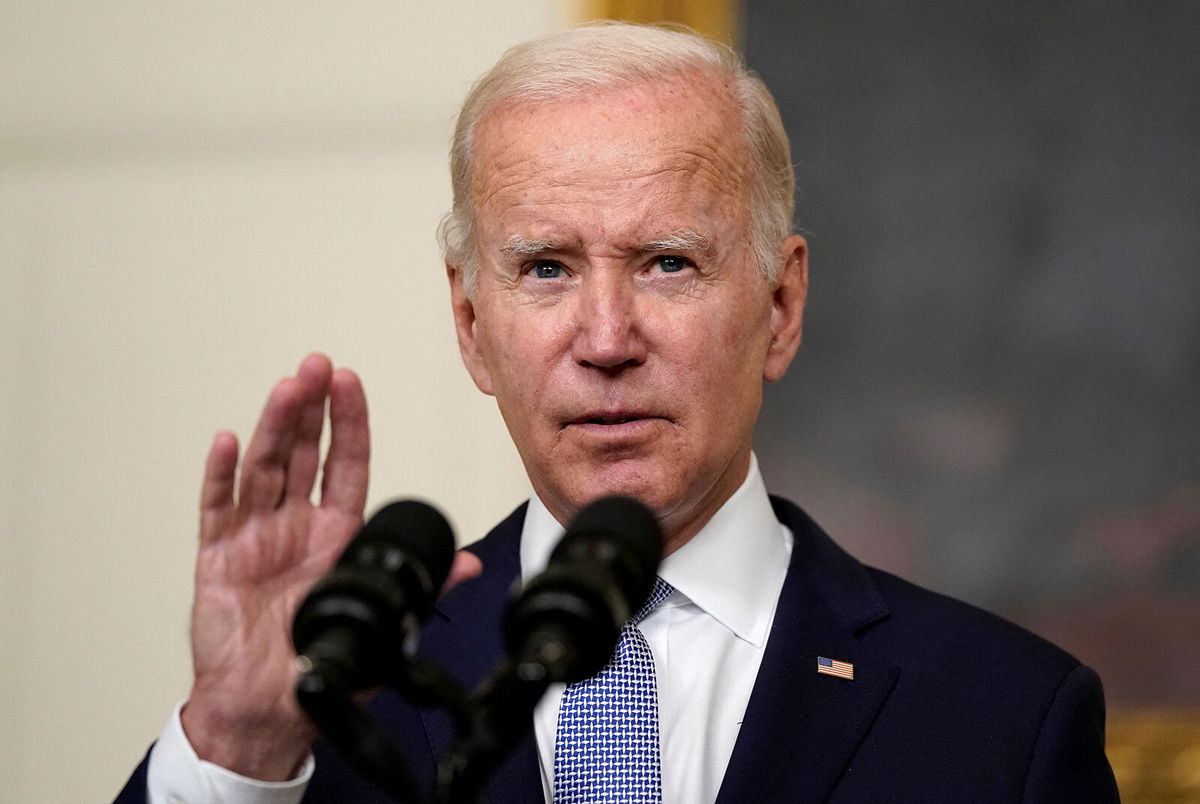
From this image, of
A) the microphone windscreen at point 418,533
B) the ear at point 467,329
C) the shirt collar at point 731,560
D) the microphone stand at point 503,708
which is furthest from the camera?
the ear at point 467,329

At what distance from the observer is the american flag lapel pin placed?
6.42 ft

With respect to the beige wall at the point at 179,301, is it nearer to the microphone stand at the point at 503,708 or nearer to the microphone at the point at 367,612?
the microphone at the point at 367,612

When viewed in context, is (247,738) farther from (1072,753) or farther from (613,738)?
(1072,753)

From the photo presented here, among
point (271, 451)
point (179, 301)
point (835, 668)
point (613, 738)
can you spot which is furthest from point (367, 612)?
point (179, 301)

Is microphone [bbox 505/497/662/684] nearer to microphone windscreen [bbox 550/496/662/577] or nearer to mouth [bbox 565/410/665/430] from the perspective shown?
microphone windscreen [bbox 550/496/662/577]

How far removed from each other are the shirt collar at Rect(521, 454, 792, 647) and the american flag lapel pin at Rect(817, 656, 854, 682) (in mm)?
95

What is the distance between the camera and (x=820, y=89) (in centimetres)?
323

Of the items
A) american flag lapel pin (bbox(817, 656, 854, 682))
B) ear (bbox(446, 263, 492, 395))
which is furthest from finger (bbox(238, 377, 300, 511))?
american flag lapel pin (bbox(817, 656, 854, 682))

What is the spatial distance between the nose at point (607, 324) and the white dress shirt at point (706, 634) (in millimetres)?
329

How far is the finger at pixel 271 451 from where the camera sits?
1617 mm

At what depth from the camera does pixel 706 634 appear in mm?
1998

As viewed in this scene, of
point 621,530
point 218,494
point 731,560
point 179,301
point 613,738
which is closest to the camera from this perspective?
point 621,530

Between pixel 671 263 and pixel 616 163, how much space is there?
16cm

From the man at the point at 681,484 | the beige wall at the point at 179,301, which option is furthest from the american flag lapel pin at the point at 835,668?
the beige wall at the point at 179,301
